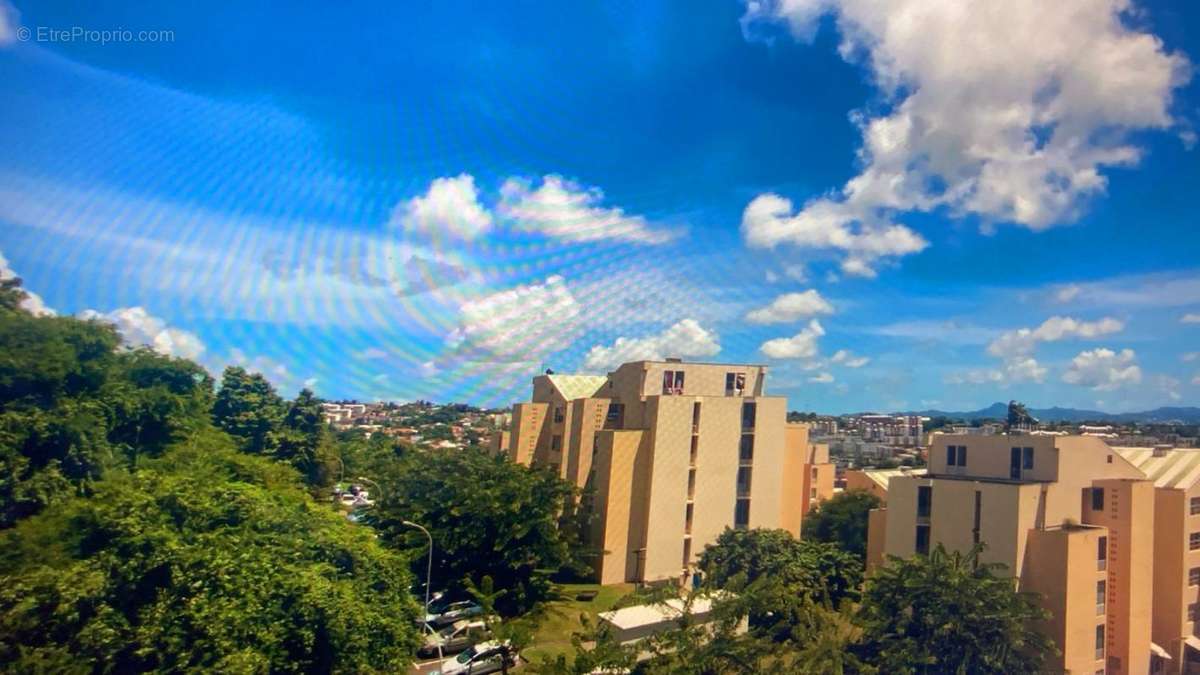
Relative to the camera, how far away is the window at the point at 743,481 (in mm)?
23625

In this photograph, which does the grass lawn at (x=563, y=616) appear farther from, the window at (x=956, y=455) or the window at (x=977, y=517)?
the window at (x=956, y=455)

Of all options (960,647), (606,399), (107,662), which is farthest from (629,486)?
(107,662)

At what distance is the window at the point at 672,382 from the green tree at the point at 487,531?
6356 mm

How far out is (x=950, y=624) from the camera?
503 inches

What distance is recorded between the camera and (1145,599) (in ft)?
53.2

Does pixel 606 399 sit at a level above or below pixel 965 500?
above

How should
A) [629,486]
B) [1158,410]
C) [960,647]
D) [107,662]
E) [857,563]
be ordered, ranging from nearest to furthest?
1. [107,662]
2. [960,647]
3. [857,563]
4. [629,486]
5. [1158,410]

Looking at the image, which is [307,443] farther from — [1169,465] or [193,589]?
[1169,465]

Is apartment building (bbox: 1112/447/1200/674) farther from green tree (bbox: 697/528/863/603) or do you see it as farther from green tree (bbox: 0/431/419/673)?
green tree (bbox: 0/431/419/673)

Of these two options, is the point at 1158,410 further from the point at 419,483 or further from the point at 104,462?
the point at 104,462

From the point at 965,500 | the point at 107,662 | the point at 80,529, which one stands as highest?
the point at 965,500

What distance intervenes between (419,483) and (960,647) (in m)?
14.3

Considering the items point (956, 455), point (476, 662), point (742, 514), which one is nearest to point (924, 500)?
point (956, 455)

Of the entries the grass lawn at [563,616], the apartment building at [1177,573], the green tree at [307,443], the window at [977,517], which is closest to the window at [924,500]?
the window at [977,517]
